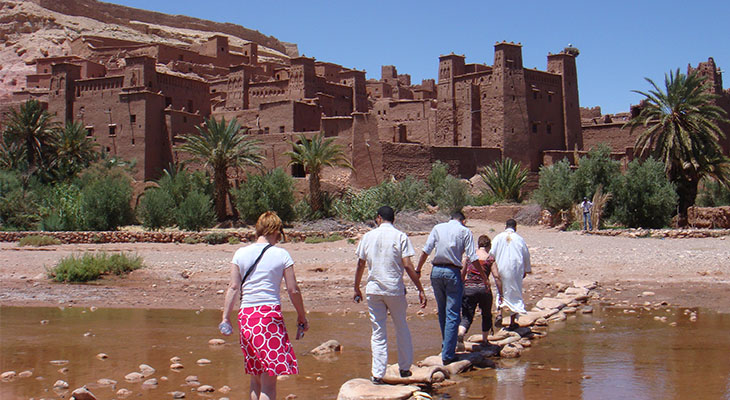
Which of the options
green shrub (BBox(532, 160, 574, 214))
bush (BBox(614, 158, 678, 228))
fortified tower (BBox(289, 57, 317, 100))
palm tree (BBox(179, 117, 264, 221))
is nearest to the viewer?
bush (BBox(614, 158, 678, 228))

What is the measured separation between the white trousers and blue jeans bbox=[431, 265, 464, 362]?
0.77 meters

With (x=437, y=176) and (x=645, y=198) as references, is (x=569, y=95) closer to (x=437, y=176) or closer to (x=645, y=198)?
(x=437, y=176)

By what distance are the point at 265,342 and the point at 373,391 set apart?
Answer: 1.36m

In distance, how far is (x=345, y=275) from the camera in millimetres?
16375

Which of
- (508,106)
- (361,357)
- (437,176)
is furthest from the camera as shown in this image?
(508,106)

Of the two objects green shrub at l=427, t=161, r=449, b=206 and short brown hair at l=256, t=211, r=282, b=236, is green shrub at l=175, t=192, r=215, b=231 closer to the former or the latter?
green shrub at l=427, t=161, r=449, b=206

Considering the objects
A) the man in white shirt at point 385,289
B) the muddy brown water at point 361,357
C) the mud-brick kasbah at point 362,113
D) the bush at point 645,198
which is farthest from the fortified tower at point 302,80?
the man in white shirt at point 385,289

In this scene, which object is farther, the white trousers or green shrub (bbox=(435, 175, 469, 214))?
green shrub (bbox=(435, 175, 469, 214))

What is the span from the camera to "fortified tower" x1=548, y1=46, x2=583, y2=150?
4228 centimetres

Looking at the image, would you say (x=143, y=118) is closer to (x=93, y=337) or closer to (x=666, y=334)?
(x=93, y=337)

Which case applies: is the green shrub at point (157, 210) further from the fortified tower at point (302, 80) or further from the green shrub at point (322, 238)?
the fortified tower at point (302, 80)

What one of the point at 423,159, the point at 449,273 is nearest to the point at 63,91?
the point at 423,159

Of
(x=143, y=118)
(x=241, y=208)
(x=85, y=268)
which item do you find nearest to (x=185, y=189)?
(x=241, y=208)

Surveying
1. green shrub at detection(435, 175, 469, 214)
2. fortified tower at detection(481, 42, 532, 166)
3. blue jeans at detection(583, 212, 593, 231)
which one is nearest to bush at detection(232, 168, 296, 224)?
green shrub at detection(435, 175, 469, 214)
